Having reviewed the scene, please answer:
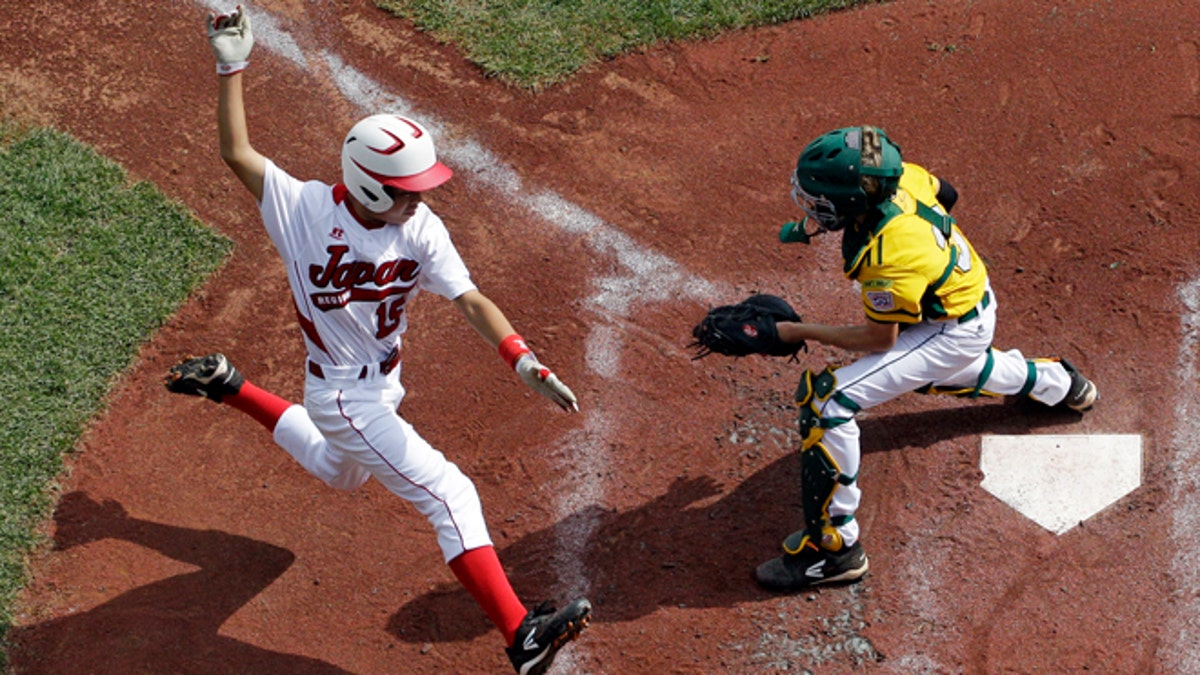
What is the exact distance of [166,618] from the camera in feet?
19.7

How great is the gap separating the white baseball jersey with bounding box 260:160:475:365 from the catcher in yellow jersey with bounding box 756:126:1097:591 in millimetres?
1755

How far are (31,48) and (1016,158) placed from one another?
751cm

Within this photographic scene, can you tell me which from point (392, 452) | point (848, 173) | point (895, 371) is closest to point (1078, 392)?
point (895, 371)

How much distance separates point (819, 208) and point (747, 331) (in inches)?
28.3

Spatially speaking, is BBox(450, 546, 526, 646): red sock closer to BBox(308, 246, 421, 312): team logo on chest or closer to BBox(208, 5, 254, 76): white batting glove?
BBox(308, 246, 421, 312): team logo on chest

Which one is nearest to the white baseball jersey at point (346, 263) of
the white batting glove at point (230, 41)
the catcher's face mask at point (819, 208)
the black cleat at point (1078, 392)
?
the white batting glove at point (230, 41)

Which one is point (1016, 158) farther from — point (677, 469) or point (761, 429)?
point (677, 469)

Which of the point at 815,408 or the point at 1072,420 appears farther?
the point at 1072,420

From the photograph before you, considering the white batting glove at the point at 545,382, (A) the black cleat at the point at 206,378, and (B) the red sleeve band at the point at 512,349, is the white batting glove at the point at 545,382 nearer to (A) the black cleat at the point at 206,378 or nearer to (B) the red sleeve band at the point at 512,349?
(B) the red sleeve band at the point at 512,349

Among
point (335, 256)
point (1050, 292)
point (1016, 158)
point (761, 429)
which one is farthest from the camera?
point (1016, 158)

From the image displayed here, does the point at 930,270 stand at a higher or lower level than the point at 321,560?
higher

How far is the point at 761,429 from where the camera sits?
22.1 ft

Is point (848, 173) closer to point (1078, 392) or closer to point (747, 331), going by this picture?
point (747, 331)

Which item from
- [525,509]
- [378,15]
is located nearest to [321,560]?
[525,509]
